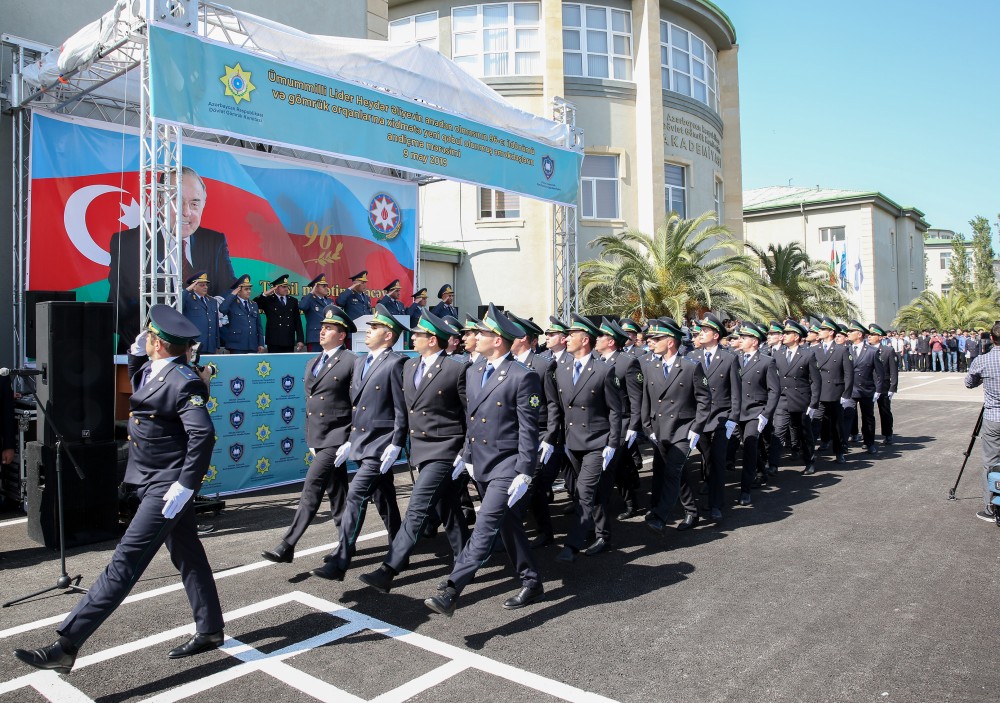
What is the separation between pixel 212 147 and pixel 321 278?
2987 millimetres

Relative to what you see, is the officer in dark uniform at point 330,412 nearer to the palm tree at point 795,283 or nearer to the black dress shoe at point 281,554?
the black dress shoe at point 281,554

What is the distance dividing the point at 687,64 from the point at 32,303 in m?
24.0

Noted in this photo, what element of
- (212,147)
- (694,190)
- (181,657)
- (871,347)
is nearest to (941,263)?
(694,190)

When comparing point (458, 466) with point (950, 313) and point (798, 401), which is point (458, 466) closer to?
point (798, 401)

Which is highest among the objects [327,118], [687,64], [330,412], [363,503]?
[687,64]

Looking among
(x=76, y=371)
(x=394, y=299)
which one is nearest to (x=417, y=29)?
(x=394, y=299)

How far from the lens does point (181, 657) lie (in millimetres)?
4516

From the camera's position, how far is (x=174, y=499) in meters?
4.37

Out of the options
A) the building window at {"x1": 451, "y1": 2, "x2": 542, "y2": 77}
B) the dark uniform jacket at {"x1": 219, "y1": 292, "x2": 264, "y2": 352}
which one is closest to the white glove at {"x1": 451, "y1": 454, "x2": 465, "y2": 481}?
the dark uniform jacket at {"x1": 219, "y1": 292, "x2": 264, "y2": 352}

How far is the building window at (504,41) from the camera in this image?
81.7 ft

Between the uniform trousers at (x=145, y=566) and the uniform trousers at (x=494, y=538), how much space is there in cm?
150

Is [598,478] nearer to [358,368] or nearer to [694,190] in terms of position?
[358,368]

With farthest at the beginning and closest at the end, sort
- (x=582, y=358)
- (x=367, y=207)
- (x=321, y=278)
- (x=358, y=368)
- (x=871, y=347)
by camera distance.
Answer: (x=367, y=207), (x=321, y=278), (x=871, y=347), (x=582, y=358), (x=358, y=368)

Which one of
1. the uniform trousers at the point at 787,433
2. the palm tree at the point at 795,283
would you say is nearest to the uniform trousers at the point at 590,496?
the uniform trousers at the point at 787,433
